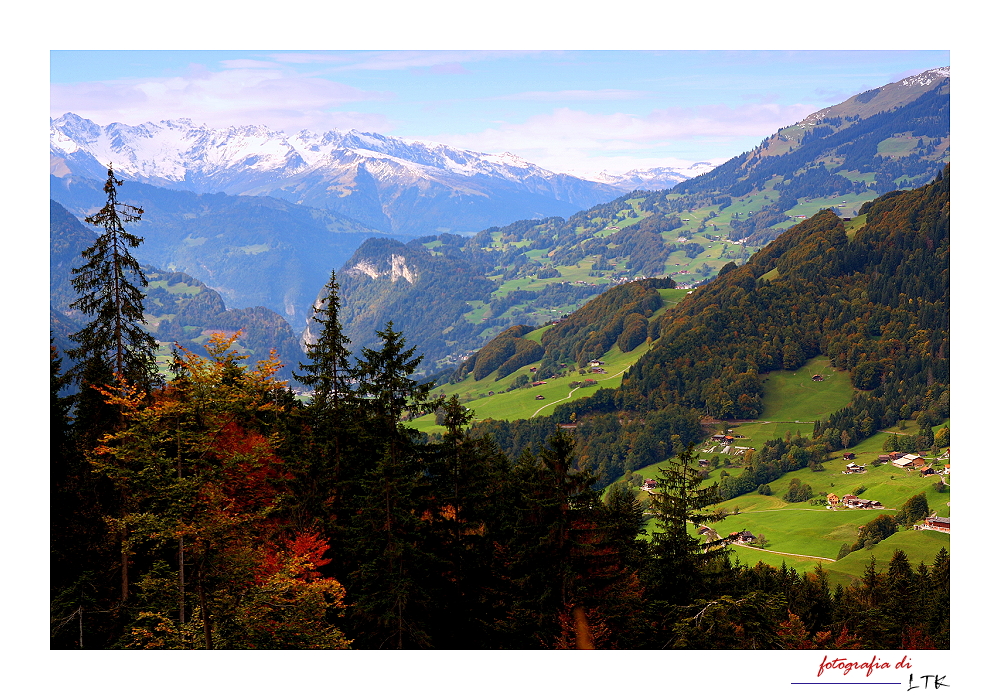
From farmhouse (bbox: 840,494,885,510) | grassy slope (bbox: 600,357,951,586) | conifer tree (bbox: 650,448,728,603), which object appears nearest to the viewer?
conifer tree (bbox: 650,448,728,603)

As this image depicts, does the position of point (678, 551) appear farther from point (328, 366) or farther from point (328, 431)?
point (328, 366)

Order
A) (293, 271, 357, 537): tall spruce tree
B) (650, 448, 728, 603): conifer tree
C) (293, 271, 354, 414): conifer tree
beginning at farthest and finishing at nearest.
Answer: (293, 271, 354, 414): conifer tree
(650, 448, 728, 603): conifer tree
(293, 271, 357, 537): tall spruce tree

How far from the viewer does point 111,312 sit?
29594 mm

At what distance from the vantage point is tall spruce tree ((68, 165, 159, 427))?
28.7 meters

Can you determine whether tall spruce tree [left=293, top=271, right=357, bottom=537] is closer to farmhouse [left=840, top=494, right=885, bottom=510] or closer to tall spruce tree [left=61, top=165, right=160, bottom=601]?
tall spruce tree [left=61, top=165, right=160, bottom=601]

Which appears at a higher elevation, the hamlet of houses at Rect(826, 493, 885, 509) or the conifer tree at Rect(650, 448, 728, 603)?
the conifer tree at Rect(650, 448, 728, 603)

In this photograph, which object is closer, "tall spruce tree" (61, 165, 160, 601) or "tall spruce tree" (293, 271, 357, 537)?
"tall spruce tree" (61, 165, 160, 601)

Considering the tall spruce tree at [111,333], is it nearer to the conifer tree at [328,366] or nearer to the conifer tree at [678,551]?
the conifer tree at [328,366]

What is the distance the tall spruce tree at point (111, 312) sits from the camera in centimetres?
2873

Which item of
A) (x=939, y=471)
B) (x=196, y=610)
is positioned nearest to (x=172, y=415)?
(x=196, y=610)

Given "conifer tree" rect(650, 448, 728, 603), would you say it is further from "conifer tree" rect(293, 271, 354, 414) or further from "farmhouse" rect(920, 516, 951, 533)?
"farmhouse" rect(920, 516, 951, 533)

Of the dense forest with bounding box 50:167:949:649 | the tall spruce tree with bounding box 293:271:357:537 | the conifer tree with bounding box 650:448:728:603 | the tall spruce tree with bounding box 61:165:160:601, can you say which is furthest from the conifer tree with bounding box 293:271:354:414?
the conifer tree with bounding box 650:448:728:603

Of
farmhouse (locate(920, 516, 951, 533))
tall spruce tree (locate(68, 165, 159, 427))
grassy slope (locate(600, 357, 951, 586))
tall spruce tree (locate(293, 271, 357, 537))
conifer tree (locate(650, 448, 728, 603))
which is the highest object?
tall spruce tree (locate(68, 165, 159, 427))
